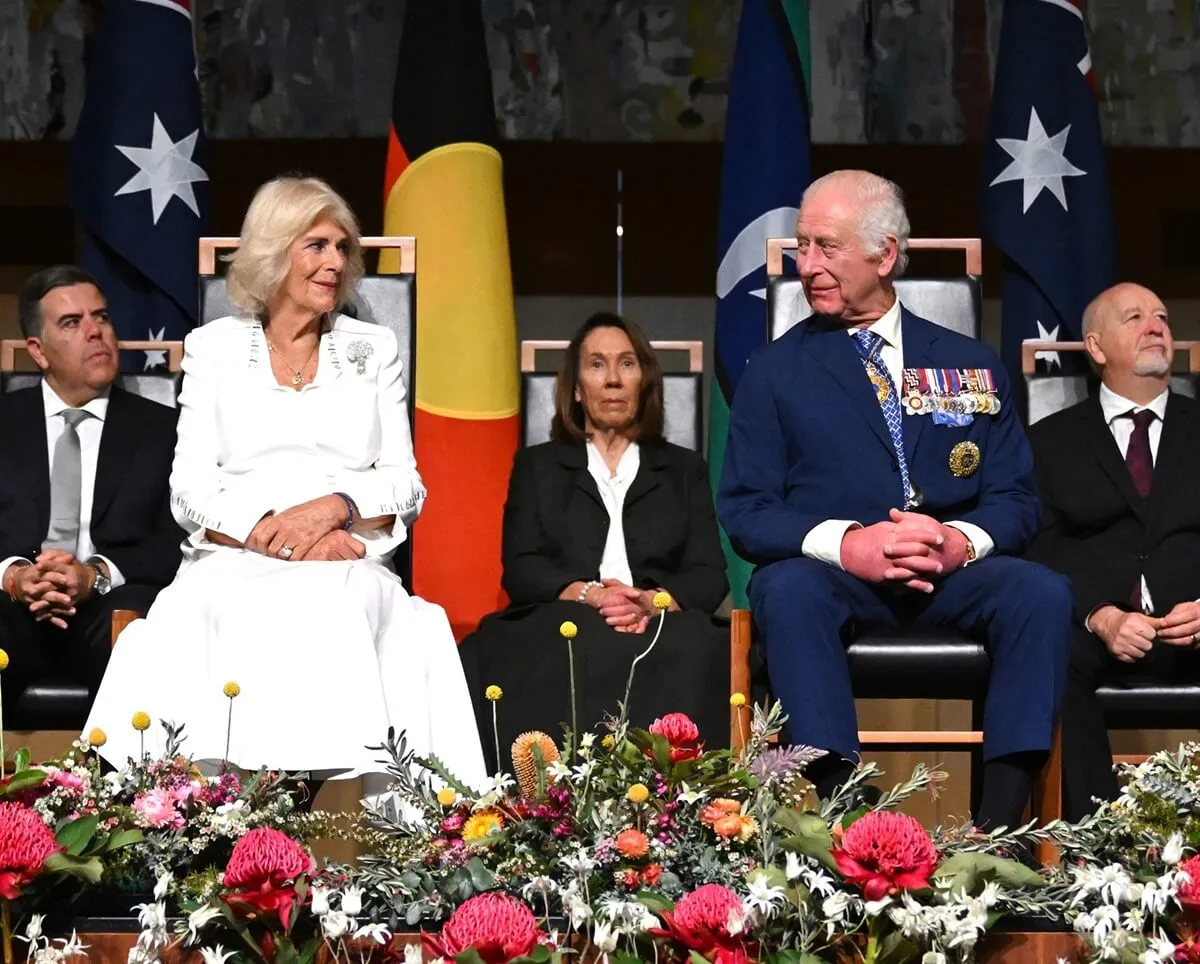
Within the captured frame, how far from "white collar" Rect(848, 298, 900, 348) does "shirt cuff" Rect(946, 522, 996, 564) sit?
375 millimetres

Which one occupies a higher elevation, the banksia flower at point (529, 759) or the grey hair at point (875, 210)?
the grey hair at point (875, 210)

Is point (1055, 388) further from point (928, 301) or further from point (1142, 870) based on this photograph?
point (1142, 870)

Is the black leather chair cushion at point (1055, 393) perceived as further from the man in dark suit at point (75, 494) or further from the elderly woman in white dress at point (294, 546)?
the man in dark suit at point (75, 494)

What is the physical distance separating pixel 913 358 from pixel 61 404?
1646 millimetres

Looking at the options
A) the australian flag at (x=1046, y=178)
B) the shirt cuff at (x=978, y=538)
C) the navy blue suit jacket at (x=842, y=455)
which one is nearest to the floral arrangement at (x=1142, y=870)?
the shirt cuff at (x=978, y=538)

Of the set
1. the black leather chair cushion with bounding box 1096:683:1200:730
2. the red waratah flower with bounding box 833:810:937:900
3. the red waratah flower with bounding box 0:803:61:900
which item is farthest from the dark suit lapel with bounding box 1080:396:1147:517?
the red waratah flower with bounding box 0:803:61:900

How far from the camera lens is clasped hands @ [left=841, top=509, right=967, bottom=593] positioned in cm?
278

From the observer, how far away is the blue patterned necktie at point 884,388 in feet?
9.86

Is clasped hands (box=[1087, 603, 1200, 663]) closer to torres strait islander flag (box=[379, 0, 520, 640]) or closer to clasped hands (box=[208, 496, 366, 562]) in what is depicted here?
clasped hands (box=[208, 496, 366, 562])

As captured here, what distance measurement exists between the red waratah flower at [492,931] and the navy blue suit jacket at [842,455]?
1.38 m

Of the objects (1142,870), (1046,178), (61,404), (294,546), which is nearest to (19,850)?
(1142,870)

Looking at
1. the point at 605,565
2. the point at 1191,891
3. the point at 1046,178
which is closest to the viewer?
the point at 1191,891

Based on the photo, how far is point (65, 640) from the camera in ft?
10.5

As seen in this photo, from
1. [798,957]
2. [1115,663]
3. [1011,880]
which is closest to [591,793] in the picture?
[798,957]
